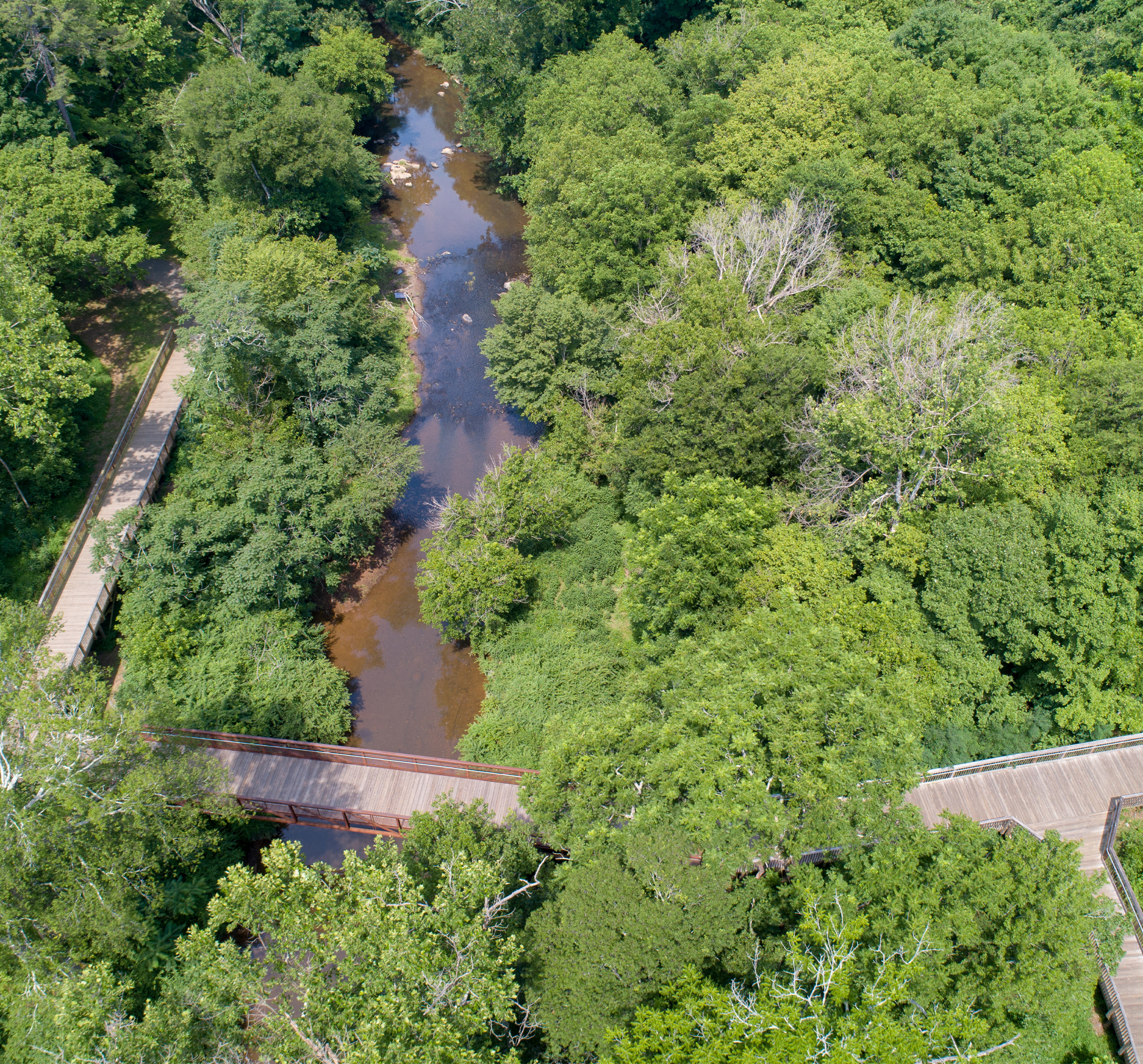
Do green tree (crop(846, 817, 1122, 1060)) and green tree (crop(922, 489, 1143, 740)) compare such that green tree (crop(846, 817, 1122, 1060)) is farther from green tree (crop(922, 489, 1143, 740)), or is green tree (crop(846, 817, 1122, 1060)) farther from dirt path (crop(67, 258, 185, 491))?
dirt path (crop(67, 258, 185, 491))

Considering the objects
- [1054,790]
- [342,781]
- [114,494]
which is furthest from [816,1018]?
[114,494]

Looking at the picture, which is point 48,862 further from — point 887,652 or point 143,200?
point 143,200

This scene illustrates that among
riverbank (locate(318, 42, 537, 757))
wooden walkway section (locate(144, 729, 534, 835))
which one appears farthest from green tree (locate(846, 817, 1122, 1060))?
riverbank (locate(318, 42, 537, 757))

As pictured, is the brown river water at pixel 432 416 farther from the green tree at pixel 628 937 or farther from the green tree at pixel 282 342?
the green tree at pixel 628 937

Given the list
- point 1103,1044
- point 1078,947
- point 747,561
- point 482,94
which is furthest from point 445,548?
point 482,94

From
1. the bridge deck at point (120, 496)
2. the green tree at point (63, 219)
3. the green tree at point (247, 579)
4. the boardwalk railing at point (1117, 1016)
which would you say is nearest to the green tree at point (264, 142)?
the green tree at point (63, 219)

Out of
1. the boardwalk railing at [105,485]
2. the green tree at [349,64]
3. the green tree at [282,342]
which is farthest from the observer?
the green tree at [349,64]
